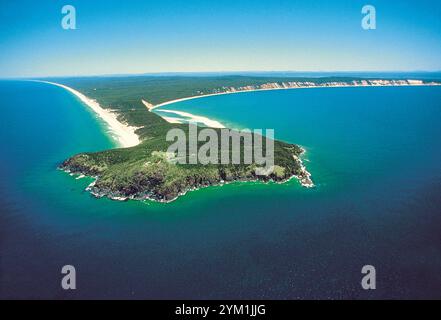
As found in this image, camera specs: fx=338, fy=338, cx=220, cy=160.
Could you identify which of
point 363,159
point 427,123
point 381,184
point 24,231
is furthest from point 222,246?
point 427,123

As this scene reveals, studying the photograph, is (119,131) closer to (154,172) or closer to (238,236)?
(154,172)

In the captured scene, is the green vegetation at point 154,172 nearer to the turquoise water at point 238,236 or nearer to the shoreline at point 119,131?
the turquoise water at point 238,236

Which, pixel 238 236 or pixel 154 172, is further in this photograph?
pixel 154 172

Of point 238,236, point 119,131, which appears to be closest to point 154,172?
point 238,236

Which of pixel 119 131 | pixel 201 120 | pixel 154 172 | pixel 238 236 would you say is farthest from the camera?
pixel 201 120

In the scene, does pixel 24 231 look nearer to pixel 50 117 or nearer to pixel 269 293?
pixel 269 293

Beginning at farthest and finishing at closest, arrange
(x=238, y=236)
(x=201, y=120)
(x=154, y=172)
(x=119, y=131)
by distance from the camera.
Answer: (x=201, y=120)
(x=119, y=131)
(x=154, y=172)
(x=238, y=236)

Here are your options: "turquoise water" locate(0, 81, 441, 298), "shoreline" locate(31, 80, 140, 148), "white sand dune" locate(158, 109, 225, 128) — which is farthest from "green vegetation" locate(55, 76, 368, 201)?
"white sand dune" locate(158, 109, 225, 128)

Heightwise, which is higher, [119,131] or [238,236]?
[119,131]
